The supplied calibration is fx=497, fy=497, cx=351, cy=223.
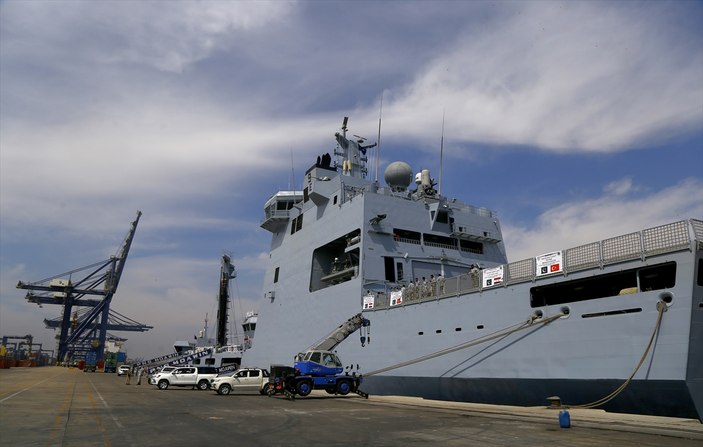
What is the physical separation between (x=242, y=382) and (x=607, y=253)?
748 inches

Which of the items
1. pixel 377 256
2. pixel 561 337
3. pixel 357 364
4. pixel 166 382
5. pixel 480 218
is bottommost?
pixel 166 382

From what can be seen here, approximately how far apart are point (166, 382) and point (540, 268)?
26.1 metres

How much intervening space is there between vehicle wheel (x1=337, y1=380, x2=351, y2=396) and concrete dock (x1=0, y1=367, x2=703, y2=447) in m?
5.20

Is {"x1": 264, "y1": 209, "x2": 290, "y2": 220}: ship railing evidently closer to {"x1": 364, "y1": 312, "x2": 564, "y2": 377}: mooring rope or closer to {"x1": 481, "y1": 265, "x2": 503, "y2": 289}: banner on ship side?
{"x1": 364, "y1": 312, "x2": 564, "y2": 377}: mooring rope

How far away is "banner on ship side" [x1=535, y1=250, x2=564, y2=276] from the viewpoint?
52.7 feet

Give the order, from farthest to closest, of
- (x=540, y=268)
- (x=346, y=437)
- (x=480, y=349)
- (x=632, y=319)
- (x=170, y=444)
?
(x=480, y=349) < (x=540, y=268) < (x=632, y=319) < (x=346, y=437) < (x=170, y=444)

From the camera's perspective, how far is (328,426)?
1224 centimetres

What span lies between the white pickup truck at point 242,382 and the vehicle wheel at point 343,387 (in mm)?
5092

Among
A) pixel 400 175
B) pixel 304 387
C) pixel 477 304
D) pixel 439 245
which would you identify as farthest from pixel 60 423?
pixel 400 175

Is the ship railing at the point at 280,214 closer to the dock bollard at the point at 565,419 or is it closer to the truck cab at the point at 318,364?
the truck cab at the point at 318,364

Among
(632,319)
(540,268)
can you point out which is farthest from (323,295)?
(632,319)

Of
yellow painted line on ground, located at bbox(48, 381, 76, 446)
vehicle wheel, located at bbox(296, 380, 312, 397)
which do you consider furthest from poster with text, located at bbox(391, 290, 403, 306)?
yellow painted line on ground, located at bbox(48, 381, 76, 446)

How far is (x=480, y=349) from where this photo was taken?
18.0 metres

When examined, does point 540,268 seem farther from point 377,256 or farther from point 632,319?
point 377,256
